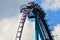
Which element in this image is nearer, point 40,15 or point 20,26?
point 20,26

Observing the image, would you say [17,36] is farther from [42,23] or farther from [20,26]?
[42,23]

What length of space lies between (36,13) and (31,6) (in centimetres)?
300

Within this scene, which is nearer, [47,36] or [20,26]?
[20,26]

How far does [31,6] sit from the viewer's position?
83.2m

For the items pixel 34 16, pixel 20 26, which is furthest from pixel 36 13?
pixel 20 26

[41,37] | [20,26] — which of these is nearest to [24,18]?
[20,26]

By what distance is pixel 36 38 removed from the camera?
8381cm

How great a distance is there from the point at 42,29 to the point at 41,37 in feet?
6.28

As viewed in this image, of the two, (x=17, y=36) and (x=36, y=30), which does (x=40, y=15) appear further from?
(x=17, y=36)

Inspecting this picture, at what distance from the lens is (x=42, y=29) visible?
8788cm

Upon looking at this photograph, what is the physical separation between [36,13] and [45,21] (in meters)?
3.16

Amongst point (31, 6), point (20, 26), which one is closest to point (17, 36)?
point (20, 26)

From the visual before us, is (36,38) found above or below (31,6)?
below

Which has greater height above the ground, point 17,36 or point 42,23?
point 42,23
